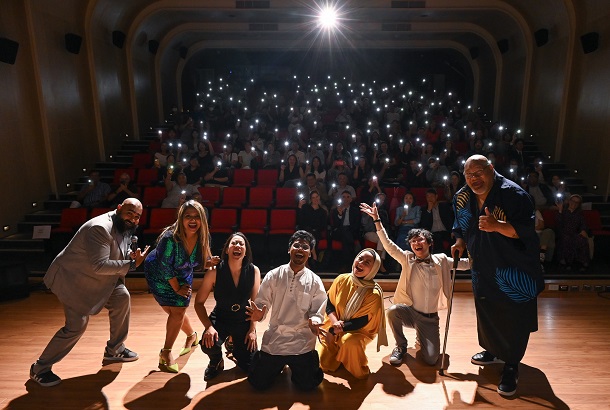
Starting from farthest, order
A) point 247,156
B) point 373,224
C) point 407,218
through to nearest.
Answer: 1. point 247,156
2. point 373,224
3. point 407,218

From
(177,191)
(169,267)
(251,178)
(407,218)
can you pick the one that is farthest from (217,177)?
(169,267)

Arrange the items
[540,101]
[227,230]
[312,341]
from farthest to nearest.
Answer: [540,101], [227,230], [312,341]

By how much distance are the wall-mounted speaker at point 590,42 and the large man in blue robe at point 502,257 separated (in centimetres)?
641

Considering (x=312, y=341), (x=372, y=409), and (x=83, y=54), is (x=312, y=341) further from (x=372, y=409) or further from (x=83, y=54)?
(x=83, y=54)

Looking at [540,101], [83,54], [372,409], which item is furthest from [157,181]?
[540,101]

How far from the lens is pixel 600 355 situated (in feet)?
11.9

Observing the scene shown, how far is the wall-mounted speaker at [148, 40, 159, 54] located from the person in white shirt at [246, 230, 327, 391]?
10441 millimetres

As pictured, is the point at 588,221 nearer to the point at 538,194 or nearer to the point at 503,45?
the point at 538,194

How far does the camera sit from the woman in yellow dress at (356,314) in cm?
326

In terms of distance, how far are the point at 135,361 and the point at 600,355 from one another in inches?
150

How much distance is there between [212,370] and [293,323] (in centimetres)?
75

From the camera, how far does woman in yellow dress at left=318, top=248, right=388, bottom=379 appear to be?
10.7ft

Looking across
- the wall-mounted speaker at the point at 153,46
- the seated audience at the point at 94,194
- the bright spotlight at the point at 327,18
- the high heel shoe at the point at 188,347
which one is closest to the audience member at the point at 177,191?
the seated audience at the point at 94,194

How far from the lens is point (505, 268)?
302 cm
